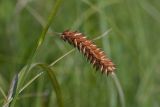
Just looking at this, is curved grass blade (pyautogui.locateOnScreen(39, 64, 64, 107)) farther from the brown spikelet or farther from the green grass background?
the green grass background

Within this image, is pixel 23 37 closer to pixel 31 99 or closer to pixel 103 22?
pixel 103 22

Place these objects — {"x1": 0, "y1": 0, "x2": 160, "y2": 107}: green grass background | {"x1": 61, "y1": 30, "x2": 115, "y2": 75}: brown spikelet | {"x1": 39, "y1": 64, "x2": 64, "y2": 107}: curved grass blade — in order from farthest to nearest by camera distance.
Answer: {"x1": 0, "y1": 0, "x2": 160, "y2": 107}: green grass background, {"x1": 39, "y1": 64, "x2": 64, "y2": 107}: curved grass blade, {"x1": 61, "y1": 30, "x2": 115, "y2": 75}: brown spikelet

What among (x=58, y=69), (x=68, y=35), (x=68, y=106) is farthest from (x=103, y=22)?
(x=68, y=35)

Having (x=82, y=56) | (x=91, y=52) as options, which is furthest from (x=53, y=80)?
(x=82, y=56)

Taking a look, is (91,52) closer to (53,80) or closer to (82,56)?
(53,80)

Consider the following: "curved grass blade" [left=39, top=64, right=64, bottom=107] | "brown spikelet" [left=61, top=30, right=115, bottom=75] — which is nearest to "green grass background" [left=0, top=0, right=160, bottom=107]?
"curved grass blade" [left=39, top=64, right=64, bottom=107]

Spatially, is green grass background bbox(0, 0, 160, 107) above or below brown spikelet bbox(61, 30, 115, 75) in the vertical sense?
below

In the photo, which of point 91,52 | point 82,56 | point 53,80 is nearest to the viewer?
point 91,52

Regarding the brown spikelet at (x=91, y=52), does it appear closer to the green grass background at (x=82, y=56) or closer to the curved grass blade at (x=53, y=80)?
the curved grass blade at (x=53, y=80)
